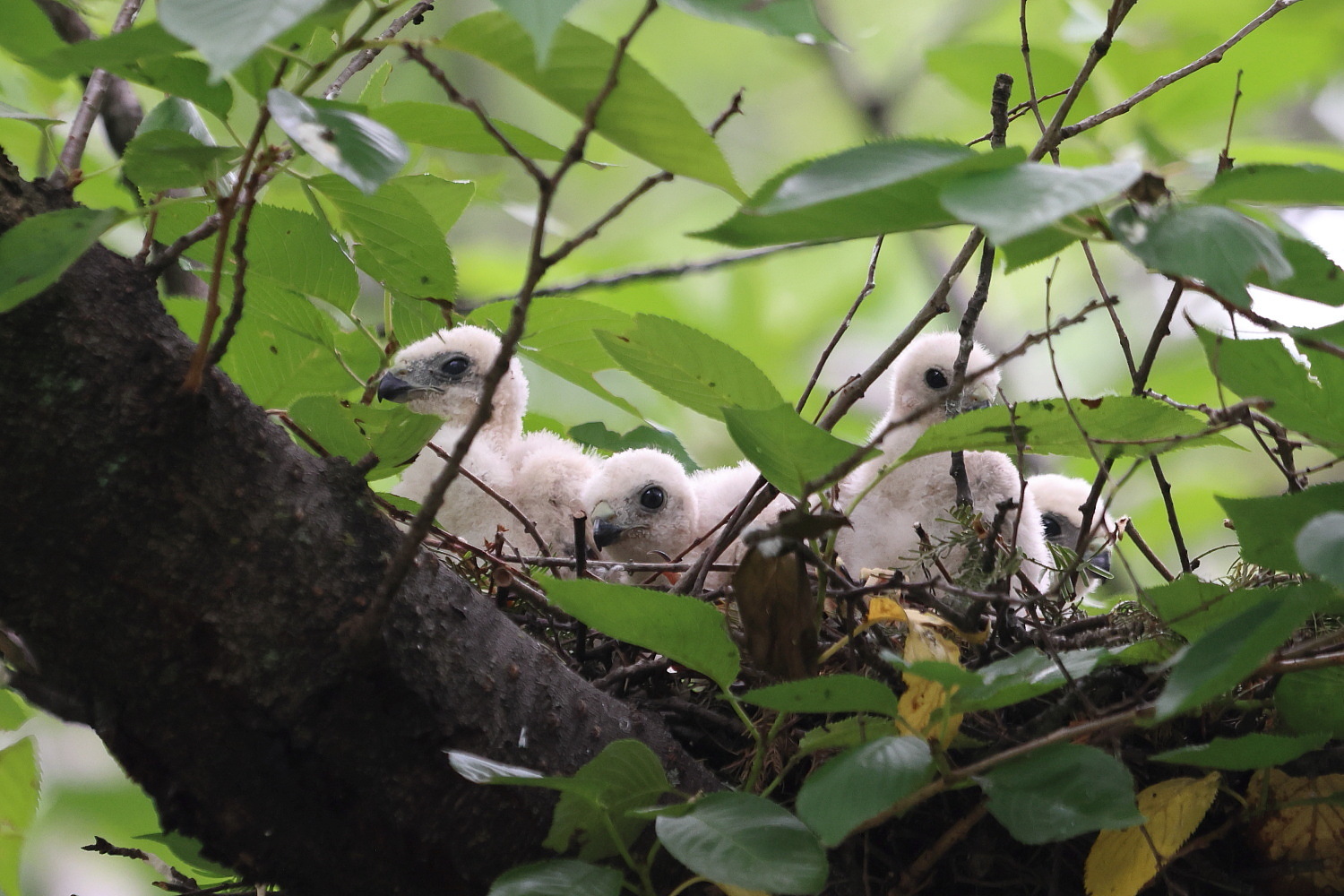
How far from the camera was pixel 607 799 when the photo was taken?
3.73ft

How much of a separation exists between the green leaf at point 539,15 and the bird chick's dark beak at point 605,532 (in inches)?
71.6

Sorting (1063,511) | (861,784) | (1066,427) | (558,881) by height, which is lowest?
(558,881)

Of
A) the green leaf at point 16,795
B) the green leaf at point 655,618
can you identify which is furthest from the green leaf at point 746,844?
the green leaf at point 16,795

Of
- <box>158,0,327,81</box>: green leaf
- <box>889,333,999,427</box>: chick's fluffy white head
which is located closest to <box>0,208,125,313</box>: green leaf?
<box>158,0,327,81</box>: green leaf

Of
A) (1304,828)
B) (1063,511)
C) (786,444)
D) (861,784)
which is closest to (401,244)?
(786,444)

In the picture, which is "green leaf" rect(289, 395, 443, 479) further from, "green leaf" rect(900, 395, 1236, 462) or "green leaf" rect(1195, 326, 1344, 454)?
"green leaf" rect(1195, 326, 1344, 454)

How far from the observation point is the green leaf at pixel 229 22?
659mm

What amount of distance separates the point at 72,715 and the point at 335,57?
0.95 meters

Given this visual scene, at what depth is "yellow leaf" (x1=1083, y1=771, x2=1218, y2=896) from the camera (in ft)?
4.13

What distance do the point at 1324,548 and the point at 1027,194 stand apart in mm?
337

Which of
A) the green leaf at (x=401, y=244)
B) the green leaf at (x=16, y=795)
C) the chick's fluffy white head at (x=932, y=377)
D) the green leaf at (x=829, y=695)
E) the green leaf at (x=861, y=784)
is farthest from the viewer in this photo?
the chick's fluffy white head at (x=932, y=377)

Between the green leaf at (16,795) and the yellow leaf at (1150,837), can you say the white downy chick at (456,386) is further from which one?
the yellow leaf at (1150,837)

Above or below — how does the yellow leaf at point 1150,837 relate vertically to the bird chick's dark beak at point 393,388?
below

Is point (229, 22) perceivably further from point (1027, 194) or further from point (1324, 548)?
point (1324, 548)
